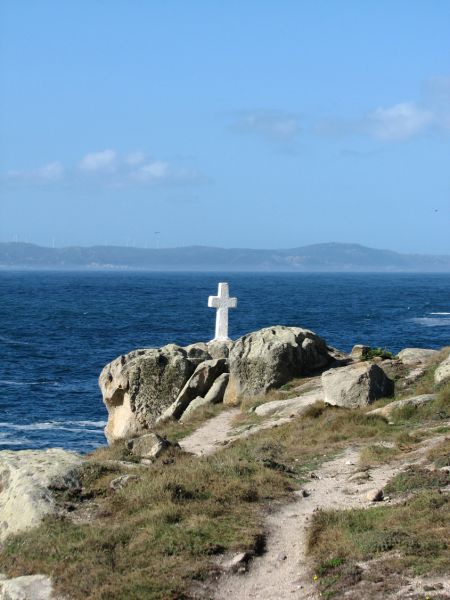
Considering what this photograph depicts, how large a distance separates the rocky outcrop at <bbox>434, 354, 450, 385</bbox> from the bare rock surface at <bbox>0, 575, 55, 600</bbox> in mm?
15312

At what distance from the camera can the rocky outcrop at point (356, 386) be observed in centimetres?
2545

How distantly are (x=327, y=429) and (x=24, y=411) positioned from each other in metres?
21.2

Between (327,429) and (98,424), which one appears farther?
(98,424)

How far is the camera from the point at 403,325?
84250 mm

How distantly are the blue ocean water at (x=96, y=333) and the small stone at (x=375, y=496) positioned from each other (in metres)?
18.3

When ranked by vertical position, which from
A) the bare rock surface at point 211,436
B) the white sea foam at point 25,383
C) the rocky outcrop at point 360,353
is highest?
the rocky outcrop at point 360,353

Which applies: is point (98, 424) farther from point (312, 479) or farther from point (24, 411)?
point (312, 479)

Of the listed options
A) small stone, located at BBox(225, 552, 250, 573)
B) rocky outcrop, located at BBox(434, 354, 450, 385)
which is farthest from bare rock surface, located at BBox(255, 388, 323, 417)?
small stone, located at BBox(225, 552, 250, 573)

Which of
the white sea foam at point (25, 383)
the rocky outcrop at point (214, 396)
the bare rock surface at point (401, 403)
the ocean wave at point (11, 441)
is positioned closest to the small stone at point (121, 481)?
the bare rock surface at point (401, 403)

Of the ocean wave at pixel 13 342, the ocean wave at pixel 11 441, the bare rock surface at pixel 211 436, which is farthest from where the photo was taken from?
the ocean wave at pixel 13 342

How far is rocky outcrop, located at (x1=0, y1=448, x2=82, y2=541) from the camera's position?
1660 centimetres

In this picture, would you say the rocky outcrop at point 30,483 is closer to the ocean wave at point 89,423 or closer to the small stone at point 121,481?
the small stone at point 121,481

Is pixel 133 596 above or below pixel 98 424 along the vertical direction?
above

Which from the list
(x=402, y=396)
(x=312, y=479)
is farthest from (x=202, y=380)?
(x=312, y=479)
